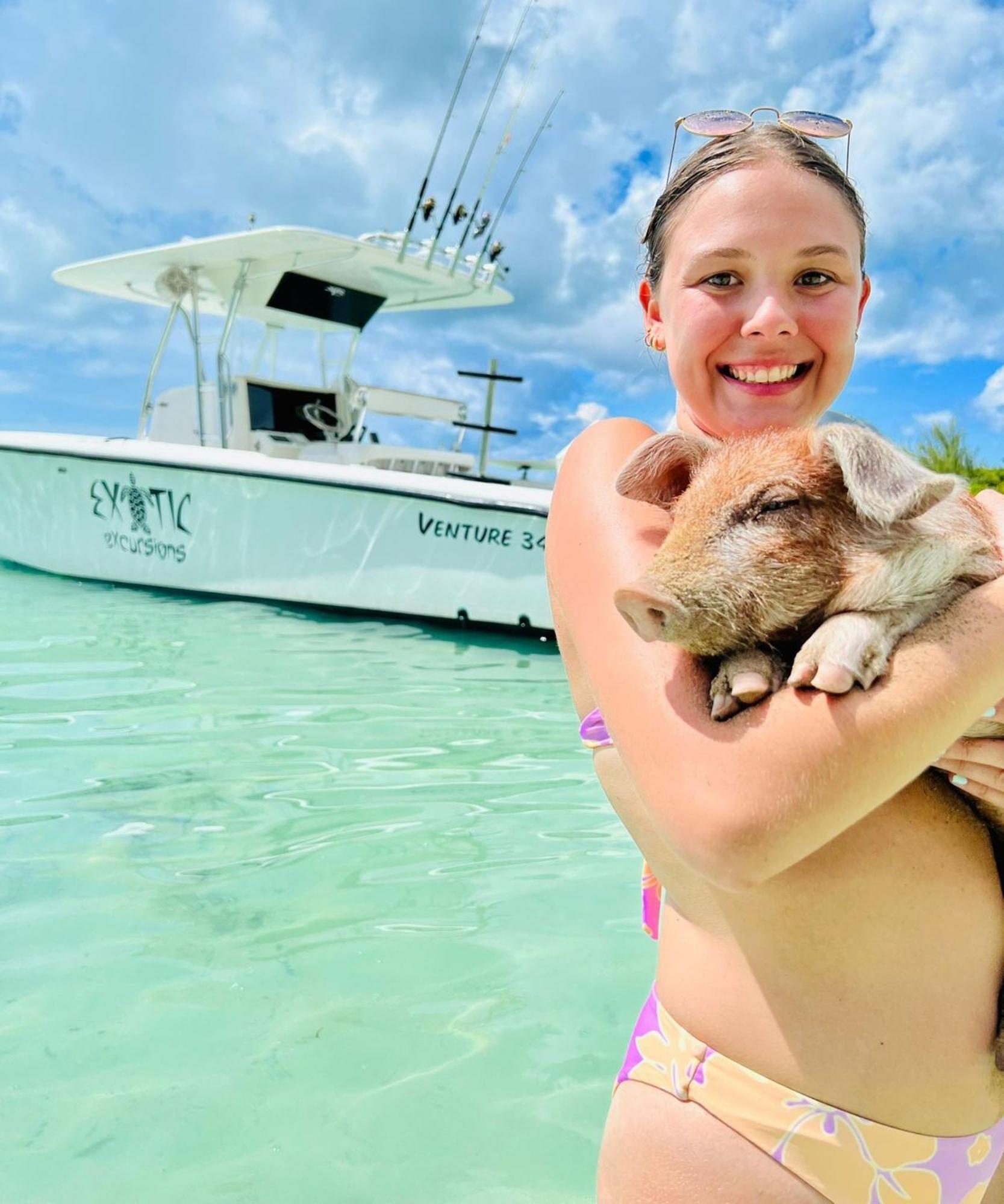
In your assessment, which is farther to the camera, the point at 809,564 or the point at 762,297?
the point at 762,297

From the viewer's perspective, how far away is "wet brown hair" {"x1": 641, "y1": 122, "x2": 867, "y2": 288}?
1462 mm

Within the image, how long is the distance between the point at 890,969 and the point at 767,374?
2.67 ft

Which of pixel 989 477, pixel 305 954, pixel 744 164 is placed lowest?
pixel 305 954

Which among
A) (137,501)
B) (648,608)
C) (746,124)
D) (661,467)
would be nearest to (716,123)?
(746,124)

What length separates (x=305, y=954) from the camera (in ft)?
10.1

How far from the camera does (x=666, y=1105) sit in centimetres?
125

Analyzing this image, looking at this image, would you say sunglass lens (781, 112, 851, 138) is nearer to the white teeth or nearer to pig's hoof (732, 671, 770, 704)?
the white teeth

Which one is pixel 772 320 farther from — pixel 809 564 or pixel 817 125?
pixel 817 125

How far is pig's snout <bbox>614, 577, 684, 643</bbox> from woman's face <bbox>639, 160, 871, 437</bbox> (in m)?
0.53

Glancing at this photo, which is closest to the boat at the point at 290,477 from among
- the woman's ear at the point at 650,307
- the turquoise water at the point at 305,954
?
the turquoise water at the point at 305,954

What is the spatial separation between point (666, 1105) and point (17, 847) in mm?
3242

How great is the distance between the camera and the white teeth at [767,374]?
4.76ft

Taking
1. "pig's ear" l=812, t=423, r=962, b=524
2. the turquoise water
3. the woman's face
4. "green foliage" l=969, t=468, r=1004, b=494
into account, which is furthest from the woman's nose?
"green foliage" l=969, t=468, r=1004, b=494

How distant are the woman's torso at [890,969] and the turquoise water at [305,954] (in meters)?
1.24
